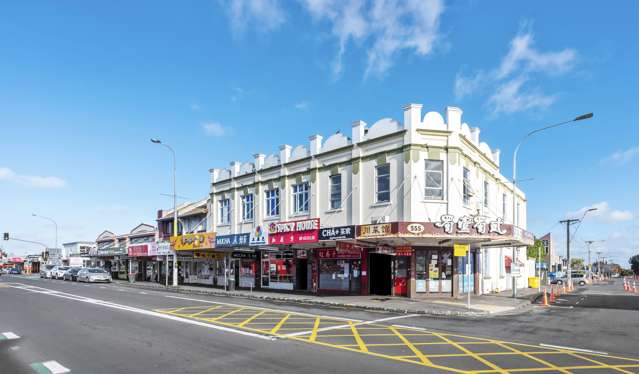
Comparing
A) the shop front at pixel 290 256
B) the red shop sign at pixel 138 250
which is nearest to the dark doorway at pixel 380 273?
the shop front at pixel 290 256

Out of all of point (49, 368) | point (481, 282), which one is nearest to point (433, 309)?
point (481, 282)

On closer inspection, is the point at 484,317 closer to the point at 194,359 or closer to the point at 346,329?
the point at 346,329

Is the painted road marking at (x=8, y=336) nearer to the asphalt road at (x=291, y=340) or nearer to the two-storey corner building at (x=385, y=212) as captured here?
the asphalt road at (x=291, y=340)

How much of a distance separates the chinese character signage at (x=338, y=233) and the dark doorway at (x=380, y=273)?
3.72m

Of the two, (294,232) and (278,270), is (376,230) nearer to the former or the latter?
(294,232)

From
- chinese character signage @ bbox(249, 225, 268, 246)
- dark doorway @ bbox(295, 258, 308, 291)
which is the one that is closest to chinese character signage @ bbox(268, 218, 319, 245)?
chinese character signage @ bbox(249, 225, 268, 246)

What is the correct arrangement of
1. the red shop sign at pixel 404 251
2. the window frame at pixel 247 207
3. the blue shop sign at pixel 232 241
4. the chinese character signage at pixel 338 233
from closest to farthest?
the chinese character signage at pixel 338 233, the red shop sign at pixel 404 251, the blue shop sign at pixel 232 241, the window frame at pixel 247 207

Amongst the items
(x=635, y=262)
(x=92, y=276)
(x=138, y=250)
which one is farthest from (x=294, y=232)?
(x=635, y=262)

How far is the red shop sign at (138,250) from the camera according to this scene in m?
41.6

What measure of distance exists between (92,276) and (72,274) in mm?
5774

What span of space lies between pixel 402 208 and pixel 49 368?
18101mm

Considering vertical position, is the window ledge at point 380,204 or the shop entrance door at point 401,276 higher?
the window ledge at point 380,204

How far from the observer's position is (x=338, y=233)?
23.3 metres

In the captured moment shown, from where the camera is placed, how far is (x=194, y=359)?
9.14 m
